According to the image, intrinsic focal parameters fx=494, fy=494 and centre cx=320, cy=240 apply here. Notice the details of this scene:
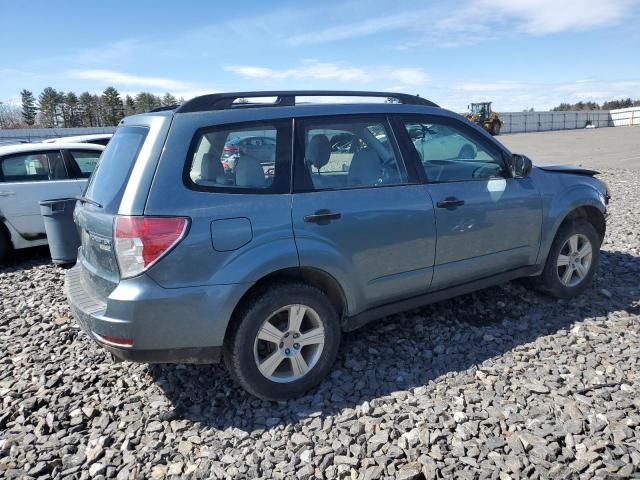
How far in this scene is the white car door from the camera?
6.54m

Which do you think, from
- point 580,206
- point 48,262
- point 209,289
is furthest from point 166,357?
point 48,262

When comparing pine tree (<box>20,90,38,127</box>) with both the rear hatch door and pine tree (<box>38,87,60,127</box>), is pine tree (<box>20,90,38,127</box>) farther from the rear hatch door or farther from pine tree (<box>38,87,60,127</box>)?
the rear hatch door

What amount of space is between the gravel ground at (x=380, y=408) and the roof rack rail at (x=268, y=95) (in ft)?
6.12

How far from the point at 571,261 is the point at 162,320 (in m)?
3.71

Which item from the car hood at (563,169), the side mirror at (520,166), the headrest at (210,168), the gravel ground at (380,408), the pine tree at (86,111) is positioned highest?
the pine tree at (86,111)

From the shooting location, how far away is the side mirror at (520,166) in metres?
4.09

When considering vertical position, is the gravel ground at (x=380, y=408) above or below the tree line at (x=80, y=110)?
below

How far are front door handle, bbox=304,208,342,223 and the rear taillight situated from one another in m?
0.77

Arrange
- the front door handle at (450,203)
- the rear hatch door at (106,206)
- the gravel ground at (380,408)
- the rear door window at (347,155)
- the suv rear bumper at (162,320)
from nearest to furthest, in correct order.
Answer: the gravel ground at (380,408) → the suv rear bumper at (162,320) → the rear hatch door at (106,206) → the rear door window at (347,155) → the front door handle at (450,203)

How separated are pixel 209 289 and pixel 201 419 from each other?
0.89 metres

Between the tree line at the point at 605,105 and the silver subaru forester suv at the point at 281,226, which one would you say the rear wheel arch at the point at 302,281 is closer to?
the silver subaru forester suv at the point at 281,226

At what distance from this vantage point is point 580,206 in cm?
448

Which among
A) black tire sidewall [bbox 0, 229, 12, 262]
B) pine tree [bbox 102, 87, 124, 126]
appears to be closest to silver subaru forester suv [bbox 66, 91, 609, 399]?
black tire sidewall [bbox 0, 229, 12, 262]

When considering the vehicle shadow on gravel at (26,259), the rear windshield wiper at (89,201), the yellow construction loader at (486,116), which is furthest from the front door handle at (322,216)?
the yellow construction loader at (486,116)
